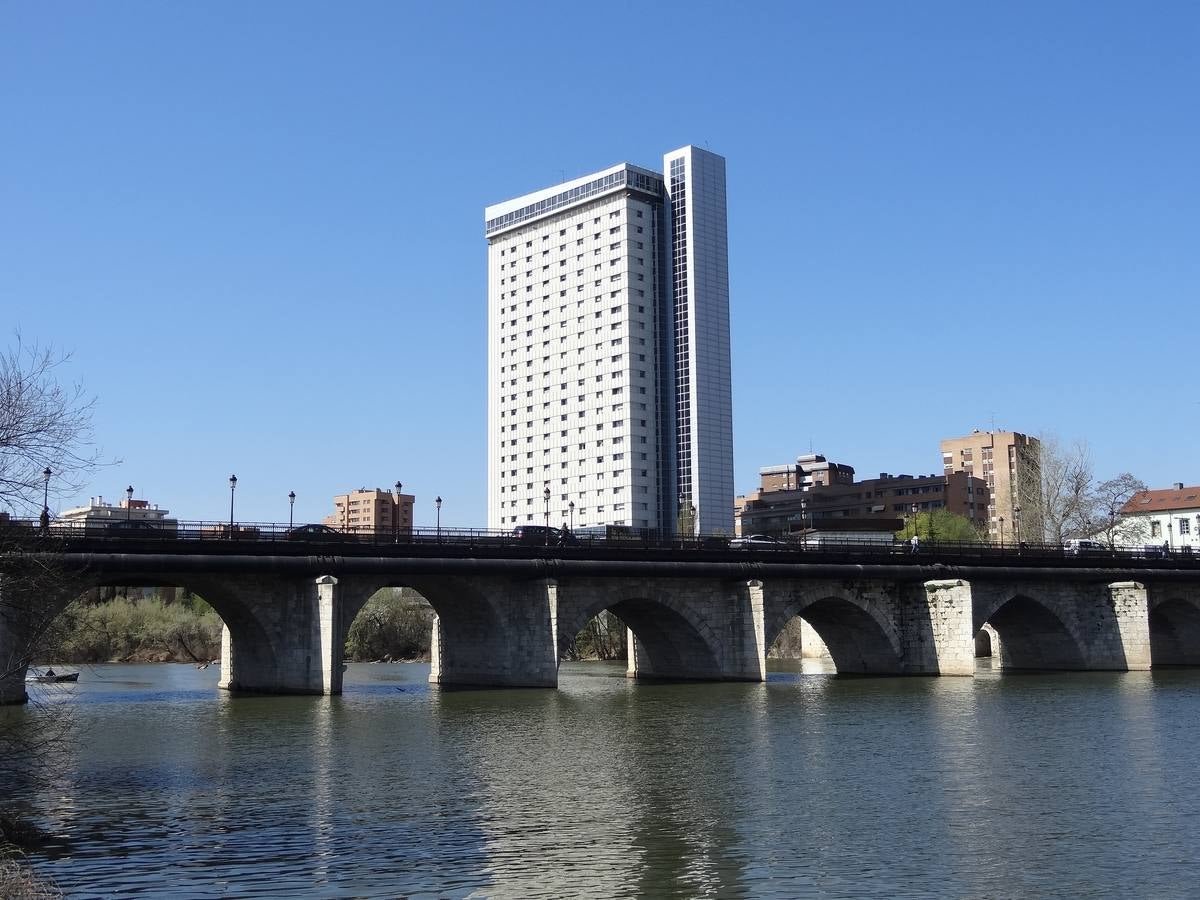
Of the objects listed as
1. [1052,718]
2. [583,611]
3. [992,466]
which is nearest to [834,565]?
[583,611]

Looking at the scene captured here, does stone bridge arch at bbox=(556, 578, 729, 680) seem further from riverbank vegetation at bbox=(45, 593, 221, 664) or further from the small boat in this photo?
riverbank vegetation at bbox=(45, 593, 221, 664)

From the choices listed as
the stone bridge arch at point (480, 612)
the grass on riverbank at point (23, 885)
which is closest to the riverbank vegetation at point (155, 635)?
the stone bridge arch at point (480, 612)

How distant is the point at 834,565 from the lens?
69438mm

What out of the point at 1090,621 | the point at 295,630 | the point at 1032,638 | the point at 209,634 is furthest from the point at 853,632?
the point at 209,634

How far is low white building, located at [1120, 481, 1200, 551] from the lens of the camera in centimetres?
14838

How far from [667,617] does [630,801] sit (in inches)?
1613

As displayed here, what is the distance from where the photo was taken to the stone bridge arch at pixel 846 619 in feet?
226

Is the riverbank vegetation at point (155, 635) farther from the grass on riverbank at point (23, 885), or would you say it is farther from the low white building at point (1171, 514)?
the low white building at point (1171, 514)

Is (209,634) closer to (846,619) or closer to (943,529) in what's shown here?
(846,619)

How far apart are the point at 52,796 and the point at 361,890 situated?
43.8 feet

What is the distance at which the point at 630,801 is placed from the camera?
91.0ft

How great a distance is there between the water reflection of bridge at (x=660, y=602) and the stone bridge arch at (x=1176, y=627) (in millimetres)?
165

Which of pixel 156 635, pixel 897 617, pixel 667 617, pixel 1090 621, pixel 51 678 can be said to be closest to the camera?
pixel 51 678

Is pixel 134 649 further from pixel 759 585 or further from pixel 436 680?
pixel 759 585
